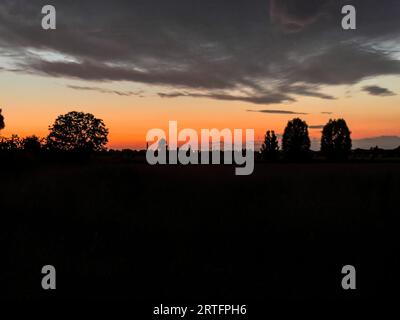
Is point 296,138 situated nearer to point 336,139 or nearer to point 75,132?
point 336,139

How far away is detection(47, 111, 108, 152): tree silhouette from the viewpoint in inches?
1779

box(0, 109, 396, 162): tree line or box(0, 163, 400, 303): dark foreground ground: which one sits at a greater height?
box(0, 109, 396, 162): tree line

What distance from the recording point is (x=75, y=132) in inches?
1796

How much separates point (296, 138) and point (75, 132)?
108 feet

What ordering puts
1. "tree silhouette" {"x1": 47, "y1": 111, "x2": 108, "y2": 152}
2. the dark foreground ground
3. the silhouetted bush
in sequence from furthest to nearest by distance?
1. "tree silhouette" {"x1": 47, "y1": 111, "x2": 108, "y2": 152}
2. the silhouetted bush
3. the dark foreground ground

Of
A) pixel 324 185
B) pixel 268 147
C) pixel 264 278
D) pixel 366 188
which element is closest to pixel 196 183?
pixel 324 185

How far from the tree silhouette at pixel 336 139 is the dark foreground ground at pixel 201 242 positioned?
4158cm

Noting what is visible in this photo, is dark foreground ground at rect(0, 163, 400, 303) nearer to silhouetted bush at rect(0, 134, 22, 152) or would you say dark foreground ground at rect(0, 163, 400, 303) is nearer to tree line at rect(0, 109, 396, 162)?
silhouetted bush at rect(0, 134, 22, 152)

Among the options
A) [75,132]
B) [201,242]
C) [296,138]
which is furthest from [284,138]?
[201,242]

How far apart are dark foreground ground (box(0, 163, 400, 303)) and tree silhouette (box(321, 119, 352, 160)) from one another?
4158cm

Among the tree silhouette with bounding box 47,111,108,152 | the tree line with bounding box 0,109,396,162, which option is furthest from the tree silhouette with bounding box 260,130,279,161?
the tree silhouette with bounding box 47,111,108,152
